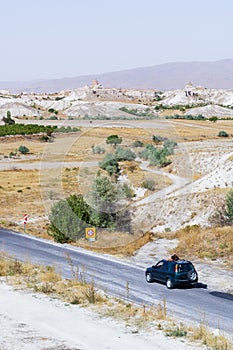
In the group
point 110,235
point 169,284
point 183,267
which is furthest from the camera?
point 110,235

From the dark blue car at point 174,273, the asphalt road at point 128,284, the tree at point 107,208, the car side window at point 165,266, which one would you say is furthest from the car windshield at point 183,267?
the tree at point 107,208

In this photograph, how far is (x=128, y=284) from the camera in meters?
22.0

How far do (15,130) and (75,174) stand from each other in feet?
192

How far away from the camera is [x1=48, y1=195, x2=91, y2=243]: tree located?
109ft

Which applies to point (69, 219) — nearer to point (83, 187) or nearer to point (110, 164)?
point (83, 187)

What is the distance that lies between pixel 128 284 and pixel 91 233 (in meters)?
10.2

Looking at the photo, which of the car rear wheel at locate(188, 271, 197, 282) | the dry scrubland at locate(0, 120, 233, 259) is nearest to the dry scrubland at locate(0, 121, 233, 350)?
the dry scrubland at locate(0, 120, 233, 259)

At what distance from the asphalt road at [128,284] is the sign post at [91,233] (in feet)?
4.28

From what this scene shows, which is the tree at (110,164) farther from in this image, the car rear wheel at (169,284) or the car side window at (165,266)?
the car rear wheel at (169,284)

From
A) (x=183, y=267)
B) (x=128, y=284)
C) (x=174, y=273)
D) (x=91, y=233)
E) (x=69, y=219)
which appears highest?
(x=183, y=267)

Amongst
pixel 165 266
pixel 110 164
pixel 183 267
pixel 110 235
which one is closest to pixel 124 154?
pixel 110 164

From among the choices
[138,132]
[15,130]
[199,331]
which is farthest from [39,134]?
[199,331]

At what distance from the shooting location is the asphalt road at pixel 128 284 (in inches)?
714

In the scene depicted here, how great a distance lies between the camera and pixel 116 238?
33312 mm
